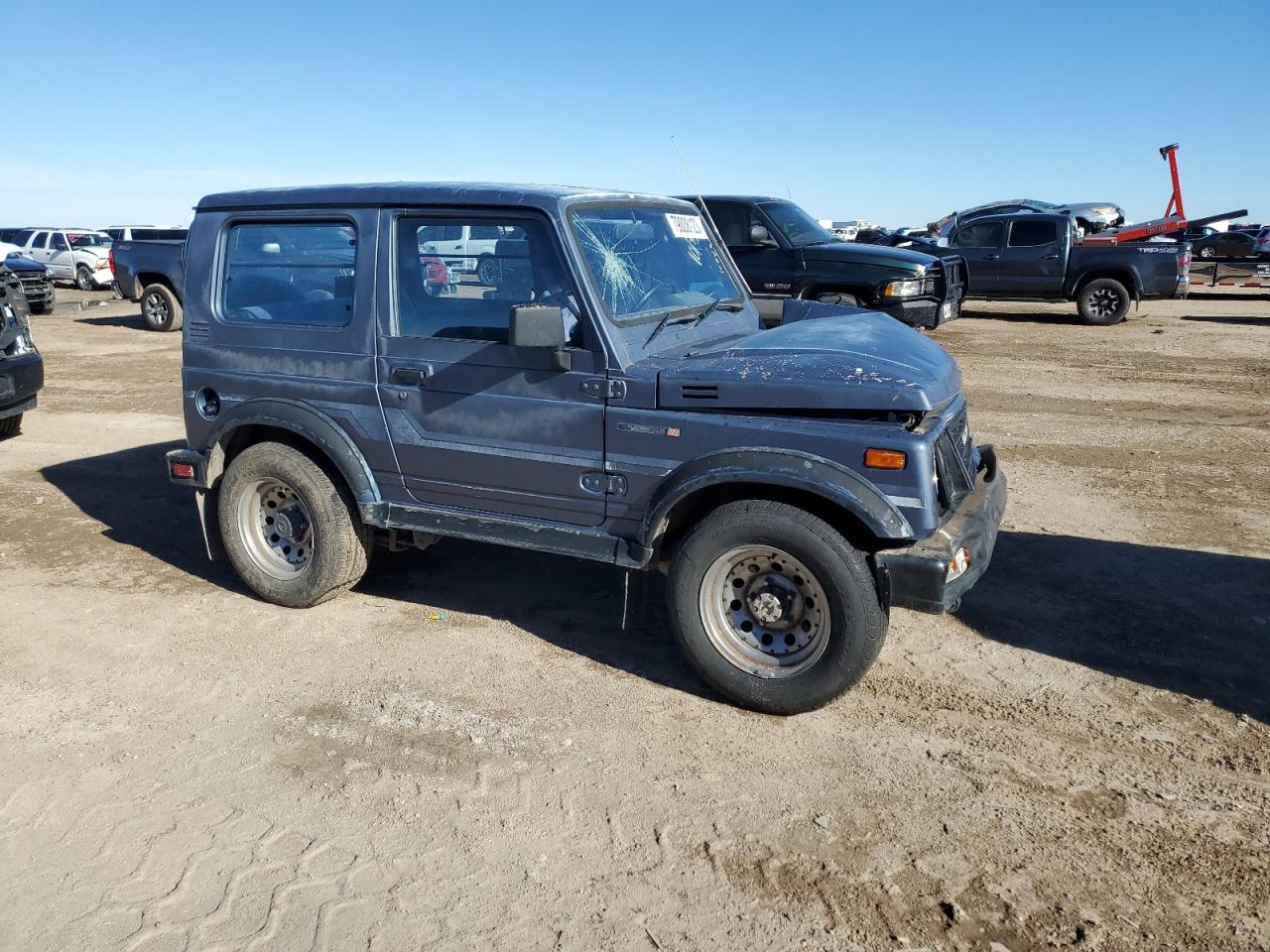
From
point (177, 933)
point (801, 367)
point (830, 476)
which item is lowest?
point (177, 933)

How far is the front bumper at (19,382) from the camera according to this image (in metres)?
7.78

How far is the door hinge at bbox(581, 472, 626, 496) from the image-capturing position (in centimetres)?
411

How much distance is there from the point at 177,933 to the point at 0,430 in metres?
7.31

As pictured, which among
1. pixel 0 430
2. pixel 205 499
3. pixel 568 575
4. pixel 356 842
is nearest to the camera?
pixel 356 842

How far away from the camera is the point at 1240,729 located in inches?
151

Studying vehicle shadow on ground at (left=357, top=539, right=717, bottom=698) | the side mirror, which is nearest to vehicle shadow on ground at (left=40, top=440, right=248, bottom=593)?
vehicle shadow on ground at (left=357, top=539, right=717, bottom=698)

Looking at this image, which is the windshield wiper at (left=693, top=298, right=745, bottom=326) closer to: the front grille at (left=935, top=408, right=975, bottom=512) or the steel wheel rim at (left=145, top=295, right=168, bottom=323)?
the front grille at (left=935, top=408, right=975, bottom=512)

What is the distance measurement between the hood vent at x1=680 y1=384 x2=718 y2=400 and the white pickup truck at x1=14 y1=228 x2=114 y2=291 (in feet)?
87.3

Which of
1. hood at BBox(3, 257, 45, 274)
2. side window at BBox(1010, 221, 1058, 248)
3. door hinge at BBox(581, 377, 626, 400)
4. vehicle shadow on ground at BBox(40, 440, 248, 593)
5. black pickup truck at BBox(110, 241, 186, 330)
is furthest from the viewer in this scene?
hood at BBox(3, 257, 45, 274)

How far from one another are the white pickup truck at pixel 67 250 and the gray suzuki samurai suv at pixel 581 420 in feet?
81.1

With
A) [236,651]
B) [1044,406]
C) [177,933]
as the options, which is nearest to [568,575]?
[236,651]

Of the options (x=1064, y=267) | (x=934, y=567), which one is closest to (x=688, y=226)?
(x=934, y=567)

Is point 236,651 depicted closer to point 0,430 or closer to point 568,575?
point 568,575

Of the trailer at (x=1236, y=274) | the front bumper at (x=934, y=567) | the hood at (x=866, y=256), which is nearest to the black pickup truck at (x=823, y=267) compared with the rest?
the hood at (x=866, y=256)
